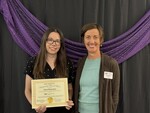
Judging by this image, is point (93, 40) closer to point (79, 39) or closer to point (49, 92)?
point (79, 39)

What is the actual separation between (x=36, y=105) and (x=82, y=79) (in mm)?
494

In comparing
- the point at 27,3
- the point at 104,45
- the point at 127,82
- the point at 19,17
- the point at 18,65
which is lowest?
the point at 127,82

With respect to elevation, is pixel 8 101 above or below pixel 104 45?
below

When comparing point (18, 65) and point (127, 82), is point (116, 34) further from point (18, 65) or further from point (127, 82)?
point (18, 65)

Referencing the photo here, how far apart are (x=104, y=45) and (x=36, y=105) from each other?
0.98 metres

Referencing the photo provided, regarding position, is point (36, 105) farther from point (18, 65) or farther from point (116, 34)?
point (116, 34)

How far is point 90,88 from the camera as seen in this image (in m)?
1.90

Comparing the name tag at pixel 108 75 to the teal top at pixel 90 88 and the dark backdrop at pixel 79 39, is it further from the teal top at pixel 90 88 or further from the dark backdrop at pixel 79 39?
the dark backdrop at pixel 79 39

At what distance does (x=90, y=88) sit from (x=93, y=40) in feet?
1.50

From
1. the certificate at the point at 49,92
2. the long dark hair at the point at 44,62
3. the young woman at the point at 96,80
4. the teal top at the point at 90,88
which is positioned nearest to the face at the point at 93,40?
the young woman at the point at 96,80

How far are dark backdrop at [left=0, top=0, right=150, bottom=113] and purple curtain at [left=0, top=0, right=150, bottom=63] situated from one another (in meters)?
0.08

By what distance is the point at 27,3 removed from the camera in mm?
2268

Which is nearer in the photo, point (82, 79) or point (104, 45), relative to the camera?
point (82, 79)

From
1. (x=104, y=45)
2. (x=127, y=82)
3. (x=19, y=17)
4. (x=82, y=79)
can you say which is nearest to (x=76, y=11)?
(x=104, y=45)
